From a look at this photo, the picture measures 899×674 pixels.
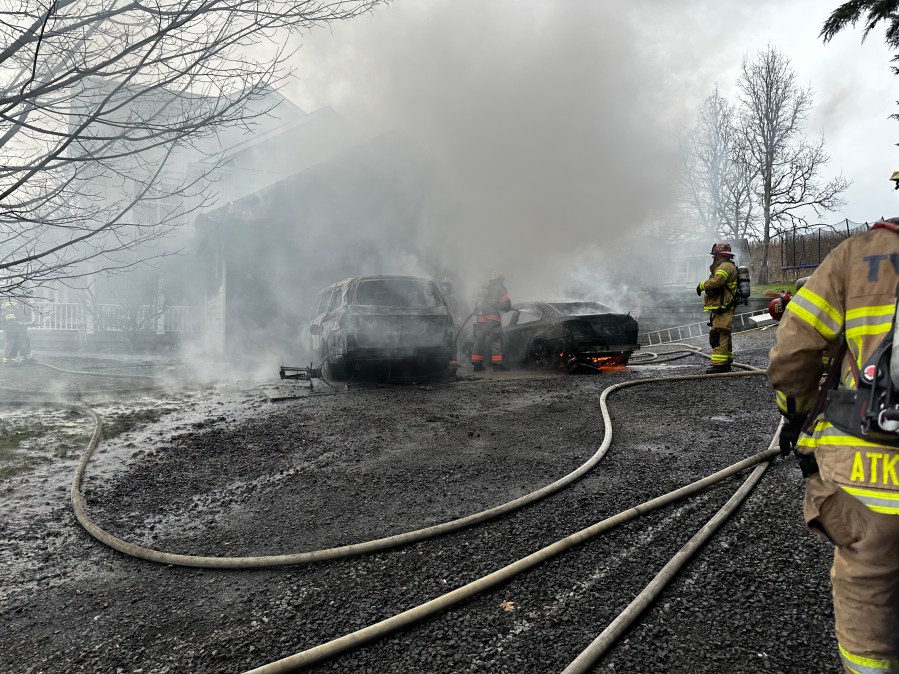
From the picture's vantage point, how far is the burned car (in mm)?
8125

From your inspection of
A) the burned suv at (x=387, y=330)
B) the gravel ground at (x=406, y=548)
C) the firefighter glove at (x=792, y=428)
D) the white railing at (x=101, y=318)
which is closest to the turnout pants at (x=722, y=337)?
the gravel ground at (x=406, y=548)

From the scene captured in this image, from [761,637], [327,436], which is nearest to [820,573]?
[761,637]

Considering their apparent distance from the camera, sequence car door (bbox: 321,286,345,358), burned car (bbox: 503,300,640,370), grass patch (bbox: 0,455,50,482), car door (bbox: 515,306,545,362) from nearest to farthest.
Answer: grass patch (bbox: 0,455,50,482), car door (bbox: 321,286,345,358), burned car (bbox: 503,300,640,370), car door (bbox: 515,306,545,362)

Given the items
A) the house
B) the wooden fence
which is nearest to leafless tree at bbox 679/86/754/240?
the wooden fence

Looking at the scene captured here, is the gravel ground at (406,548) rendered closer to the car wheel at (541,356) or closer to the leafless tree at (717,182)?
the car wheel at (541,356)

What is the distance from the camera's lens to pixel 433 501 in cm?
313

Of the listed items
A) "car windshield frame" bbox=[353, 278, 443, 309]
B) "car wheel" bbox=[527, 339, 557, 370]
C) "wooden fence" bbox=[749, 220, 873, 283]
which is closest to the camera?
"car windshield frame" bbox=[353, 278, 443, 309]

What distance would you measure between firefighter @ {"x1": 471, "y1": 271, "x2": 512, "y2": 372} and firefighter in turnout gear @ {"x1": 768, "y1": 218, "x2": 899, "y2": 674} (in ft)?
24.7

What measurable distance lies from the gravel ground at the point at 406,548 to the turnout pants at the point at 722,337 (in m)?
2.25

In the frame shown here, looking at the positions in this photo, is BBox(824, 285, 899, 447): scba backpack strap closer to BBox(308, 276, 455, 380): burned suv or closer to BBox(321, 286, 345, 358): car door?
BBox(308, 276, 455, 380): burned suv

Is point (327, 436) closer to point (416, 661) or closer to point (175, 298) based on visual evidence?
point (416, 661)

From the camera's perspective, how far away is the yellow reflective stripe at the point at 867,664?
1.23 meters

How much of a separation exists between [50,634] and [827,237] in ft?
77.9

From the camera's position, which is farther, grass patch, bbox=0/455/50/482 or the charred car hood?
the charred car hood
